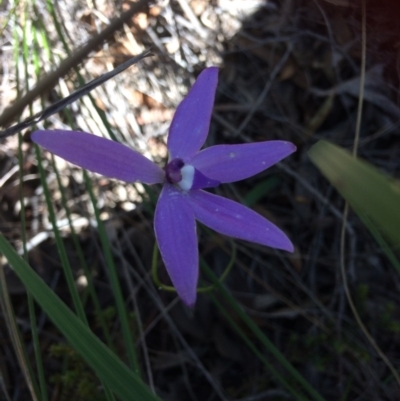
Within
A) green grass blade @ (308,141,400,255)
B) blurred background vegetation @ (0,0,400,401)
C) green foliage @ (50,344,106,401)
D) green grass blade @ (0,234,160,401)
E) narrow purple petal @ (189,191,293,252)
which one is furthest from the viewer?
blurred background vegetation @ (0,0,400,401)

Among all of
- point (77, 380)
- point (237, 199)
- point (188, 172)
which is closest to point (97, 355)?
point (188, 172)

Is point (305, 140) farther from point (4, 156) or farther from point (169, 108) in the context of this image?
point (4, 156)

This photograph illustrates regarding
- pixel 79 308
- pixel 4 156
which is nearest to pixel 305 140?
pixel 4 156

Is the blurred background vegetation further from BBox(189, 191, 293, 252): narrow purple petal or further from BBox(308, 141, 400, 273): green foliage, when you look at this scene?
BBox(308, 141, 400, 273): green foliage

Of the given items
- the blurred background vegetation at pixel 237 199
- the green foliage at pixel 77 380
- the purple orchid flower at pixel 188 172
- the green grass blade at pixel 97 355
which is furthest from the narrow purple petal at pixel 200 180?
the green foliage at pixel 77 380

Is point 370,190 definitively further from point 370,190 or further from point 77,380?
point 77,380

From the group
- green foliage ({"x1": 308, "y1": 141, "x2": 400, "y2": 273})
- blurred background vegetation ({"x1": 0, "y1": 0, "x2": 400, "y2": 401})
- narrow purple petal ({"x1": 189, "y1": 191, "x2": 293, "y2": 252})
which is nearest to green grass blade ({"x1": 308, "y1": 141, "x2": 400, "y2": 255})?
green foliage ({"x1": 308, "y1": 141, "x2": 400, "y2": 273})
